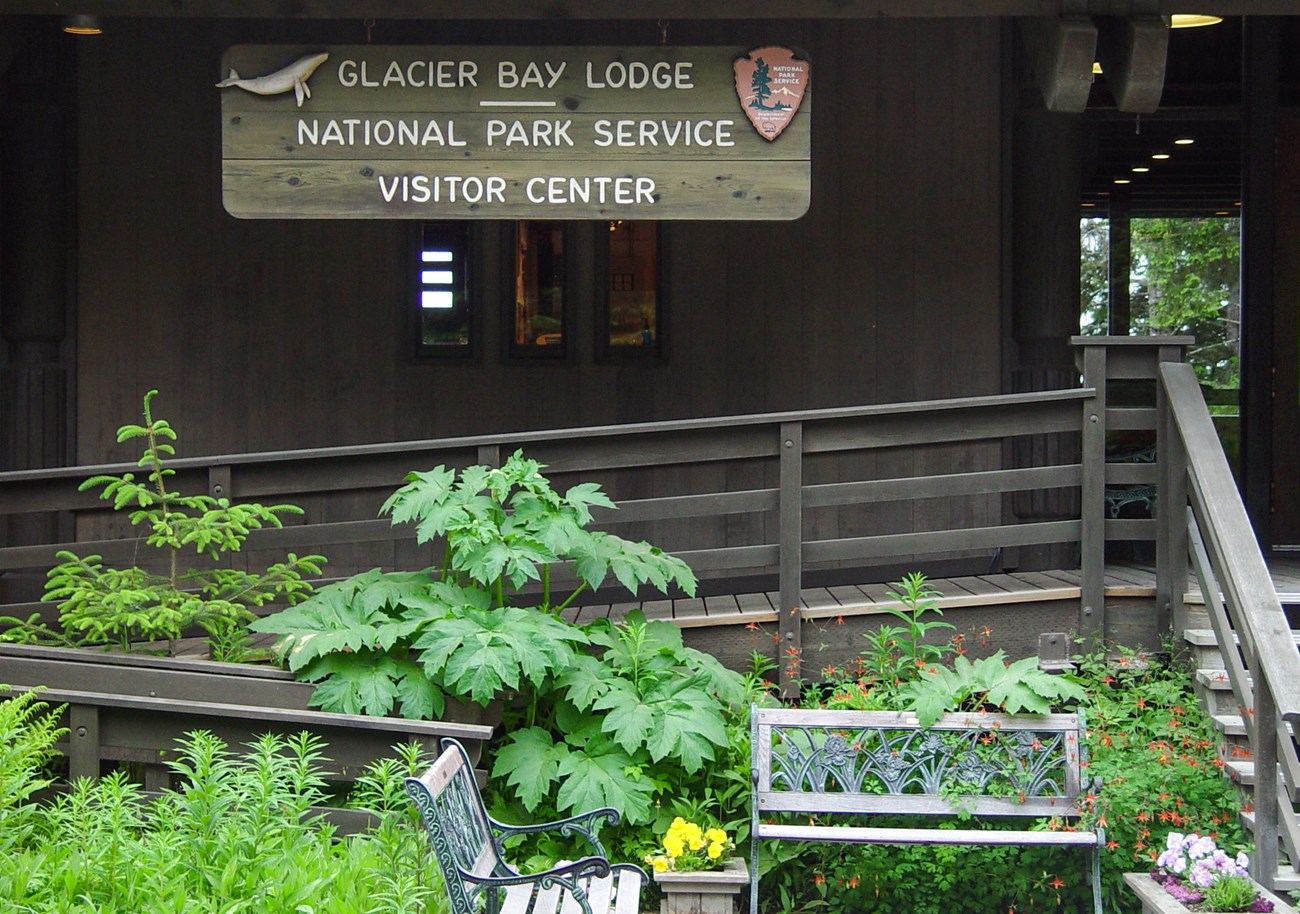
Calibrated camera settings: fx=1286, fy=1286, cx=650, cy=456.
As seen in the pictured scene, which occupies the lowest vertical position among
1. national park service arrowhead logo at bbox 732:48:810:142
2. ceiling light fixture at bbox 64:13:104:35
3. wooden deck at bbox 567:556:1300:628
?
wooden deck at bbox 567:556:1300:628

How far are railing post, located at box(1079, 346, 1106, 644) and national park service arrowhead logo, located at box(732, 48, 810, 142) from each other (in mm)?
1762

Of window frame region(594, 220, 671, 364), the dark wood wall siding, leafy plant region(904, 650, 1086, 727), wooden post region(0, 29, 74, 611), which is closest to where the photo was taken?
leafy plant region(904, 650, 1086, 727)

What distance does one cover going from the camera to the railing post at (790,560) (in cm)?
579

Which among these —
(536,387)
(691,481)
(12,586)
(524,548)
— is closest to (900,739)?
(524,548)

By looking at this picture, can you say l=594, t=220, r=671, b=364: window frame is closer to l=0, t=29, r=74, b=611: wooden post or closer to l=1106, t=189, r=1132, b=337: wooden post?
l=0, t=29, r=74, b=611: wooden post

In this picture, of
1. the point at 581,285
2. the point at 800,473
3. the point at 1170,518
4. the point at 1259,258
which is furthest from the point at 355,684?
the point at 1259,258

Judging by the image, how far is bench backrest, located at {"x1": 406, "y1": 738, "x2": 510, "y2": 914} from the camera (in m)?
3.75

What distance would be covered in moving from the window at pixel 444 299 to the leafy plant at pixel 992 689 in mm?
4030

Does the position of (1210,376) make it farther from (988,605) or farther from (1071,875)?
(1071,875)

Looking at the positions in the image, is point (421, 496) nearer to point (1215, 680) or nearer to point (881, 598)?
point (881, 598)

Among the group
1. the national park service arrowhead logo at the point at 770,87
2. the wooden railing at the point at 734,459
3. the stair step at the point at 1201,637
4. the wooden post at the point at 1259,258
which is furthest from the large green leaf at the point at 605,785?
the wooden post at the point at 1259,258

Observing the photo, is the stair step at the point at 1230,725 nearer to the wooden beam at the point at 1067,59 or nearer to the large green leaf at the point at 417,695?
the wooden beam at the point at 1067,59

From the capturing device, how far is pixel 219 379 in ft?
26.4

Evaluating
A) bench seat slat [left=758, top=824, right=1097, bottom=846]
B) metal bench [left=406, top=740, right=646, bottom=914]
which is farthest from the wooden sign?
bench seat slat [left=758, top=824, right=1097, bottom=846]
